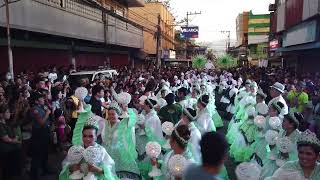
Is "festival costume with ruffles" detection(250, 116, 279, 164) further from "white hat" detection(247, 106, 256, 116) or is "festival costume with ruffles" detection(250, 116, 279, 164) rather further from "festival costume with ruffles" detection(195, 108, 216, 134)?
"white hat" detection(247, 106, 256, 116)

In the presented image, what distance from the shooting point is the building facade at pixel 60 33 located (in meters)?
15.5

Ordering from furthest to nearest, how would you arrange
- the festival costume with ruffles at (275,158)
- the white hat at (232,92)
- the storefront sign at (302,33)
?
the storefront sign at (302,33) → the white hat at (232,92) → the festival costume with ruffles at (275,158)

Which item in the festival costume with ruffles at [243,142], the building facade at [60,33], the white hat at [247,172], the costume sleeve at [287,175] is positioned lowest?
the festival costume with ruffles at [243,142]

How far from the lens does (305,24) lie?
80.3 feet

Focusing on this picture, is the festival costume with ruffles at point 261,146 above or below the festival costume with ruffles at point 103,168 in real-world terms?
below

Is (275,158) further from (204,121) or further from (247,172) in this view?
(204,121)

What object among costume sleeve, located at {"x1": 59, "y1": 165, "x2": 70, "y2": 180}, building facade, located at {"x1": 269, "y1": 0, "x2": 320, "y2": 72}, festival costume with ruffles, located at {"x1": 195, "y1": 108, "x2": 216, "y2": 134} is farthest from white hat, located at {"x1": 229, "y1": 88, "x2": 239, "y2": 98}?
costume sleeve, located at {"x1": 59, "y1": 165, "x2": 70, "y2": 180}

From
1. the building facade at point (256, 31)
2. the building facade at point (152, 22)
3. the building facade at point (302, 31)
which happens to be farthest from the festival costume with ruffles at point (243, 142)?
the building facade at point (256, 31)

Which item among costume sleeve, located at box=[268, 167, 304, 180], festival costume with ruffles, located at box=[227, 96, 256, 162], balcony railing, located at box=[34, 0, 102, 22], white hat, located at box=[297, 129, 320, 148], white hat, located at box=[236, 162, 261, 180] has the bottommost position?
festival costume with ruffles, located at box=[227, 96, 256, 162]

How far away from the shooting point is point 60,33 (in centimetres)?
1836

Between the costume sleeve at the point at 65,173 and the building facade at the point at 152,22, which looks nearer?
the costume sleeve at the point at 65,173

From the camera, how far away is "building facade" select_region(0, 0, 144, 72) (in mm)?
15477

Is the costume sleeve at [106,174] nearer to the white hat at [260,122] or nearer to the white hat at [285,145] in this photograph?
the white hat at [285,145]

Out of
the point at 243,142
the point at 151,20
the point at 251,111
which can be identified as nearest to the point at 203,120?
the point at 243,142
